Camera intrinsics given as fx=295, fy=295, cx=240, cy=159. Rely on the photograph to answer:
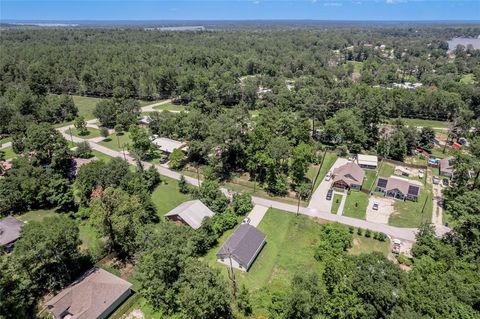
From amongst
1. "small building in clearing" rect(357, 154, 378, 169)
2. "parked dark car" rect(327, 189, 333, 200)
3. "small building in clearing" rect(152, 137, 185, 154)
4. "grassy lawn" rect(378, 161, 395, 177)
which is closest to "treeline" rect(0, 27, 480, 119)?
"grassy lawn" rect(378, 161, 395, 177)

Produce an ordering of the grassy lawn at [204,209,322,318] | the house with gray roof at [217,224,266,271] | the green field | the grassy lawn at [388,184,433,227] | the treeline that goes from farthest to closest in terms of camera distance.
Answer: the green field
the treeline
the grassy lawn at [388,184,433,227]
the house with gray roof at [217,224,266,271]
the grassy lawn at [204,209,322,318]

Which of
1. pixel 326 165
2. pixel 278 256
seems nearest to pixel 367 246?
pixel 278 256

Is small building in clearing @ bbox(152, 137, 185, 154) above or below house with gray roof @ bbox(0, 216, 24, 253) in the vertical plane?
above

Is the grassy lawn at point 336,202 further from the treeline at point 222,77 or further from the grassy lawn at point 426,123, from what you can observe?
the grassy lawn at point 426,123

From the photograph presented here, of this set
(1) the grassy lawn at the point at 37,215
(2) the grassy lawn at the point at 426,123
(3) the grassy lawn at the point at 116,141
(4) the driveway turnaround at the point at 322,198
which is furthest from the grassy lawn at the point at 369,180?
(1) the grassy lawn at the point at 37,215

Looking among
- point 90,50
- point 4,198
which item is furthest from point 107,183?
point 90,50

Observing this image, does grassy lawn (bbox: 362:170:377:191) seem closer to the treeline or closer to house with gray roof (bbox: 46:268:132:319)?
the treeline

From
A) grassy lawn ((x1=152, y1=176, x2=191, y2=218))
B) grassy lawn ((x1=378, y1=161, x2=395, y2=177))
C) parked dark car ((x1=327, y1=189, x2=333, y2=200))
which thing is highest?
grassy lawn ((x1=152, y1=176, x2=191, y2=218))

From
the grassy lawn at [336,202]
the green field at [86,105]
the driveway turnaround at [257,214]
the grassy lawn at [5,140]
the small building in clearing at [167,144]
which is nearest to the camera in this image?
the driveway turnaround at [257,214]
